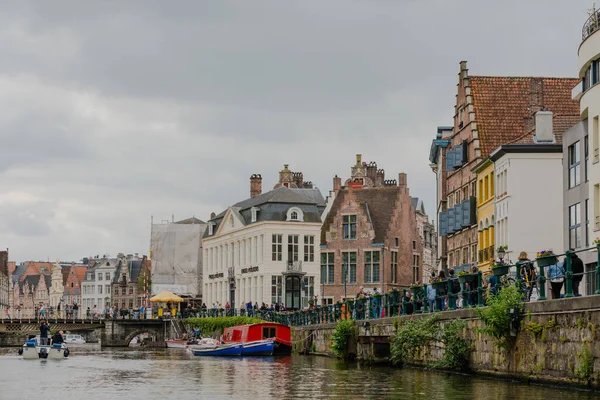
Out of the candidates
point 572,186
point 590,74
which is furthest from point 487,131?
point 590,74

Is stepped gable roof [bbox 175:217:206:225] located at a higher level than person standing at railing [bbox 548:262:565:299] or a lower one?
higher

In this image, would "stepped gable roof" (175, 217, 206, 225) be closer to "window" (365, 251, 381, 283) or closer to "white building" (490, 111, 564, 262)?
"window" (365, 251, 381, 283)

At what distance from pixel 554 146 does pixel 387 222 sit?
3631 cm

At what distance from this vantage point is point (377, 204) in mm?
91375

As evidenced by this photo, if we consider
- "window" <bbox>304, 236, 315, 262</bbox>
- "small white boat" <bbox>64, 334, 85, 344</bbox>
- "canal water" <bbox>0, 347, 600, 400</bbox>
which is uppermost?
"window" <bbox>304, 236, 315, 262</bbox>

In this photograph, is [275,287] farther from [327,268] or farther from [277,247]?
[327,268]

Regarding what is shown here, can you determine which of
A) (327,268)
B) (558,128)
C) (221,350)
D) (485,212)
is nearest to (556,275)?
(558,128)

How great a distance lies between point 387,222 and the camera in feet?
296

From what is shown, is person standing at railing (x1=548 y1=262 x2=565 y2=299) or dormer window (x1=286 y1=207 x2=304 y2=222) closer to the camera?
person standing at railing (x1=548 y1=262 x2=565 y2=299)

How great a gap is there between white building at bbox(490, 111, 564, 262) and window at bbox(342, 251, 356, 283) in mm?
35384

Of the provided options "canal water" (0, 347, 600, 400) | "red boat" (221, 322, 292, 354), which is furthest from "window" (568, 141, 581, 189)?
"red boat" (221, 322, 292, 354)

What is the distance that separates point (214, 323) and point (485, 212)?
32.9m

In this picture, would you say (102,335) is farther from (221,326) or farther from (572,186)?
(572,186)

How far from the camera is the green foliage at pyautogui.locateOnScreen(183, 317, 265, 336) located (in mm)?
81394
